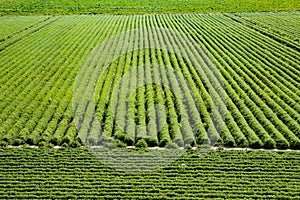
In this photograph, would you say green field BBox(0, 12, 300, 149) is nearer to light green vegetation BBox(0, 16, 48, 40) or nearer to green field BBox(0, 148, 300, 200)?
light green vegetation BBox(0, 16, 48, 40)

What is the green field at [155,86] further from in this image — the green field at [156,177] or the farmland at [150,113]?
the green field at [156,177]

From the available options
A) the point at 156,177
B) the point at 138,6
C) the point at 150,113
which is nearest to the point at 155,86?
the point at 150,113

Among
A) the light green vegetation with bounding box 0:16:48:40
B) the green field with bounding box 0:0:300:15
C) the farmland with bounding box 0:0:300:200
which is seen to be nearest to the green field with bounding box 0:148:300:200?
the farmland with bounding box 0:0:300:200

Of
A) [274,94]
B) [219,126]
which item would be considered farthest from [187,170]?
[274,94]

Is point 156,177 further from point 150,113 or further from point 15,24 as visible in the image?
point 15,24

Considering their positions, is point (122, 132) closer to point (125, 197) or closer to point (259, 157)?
point (125, 197)

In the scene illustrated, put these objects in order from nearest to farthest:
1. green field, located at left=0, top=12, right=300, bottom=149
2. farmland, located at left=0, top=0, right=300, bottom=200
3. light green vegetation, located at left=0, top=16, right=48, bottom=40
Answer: farmland, located at left=0, top=0, right=300, bottom=200 → green field, located at left=0, top=12, right=300, bottom=149 → light green vegetation, located at left=0, top=16, right=48, bottom=40
